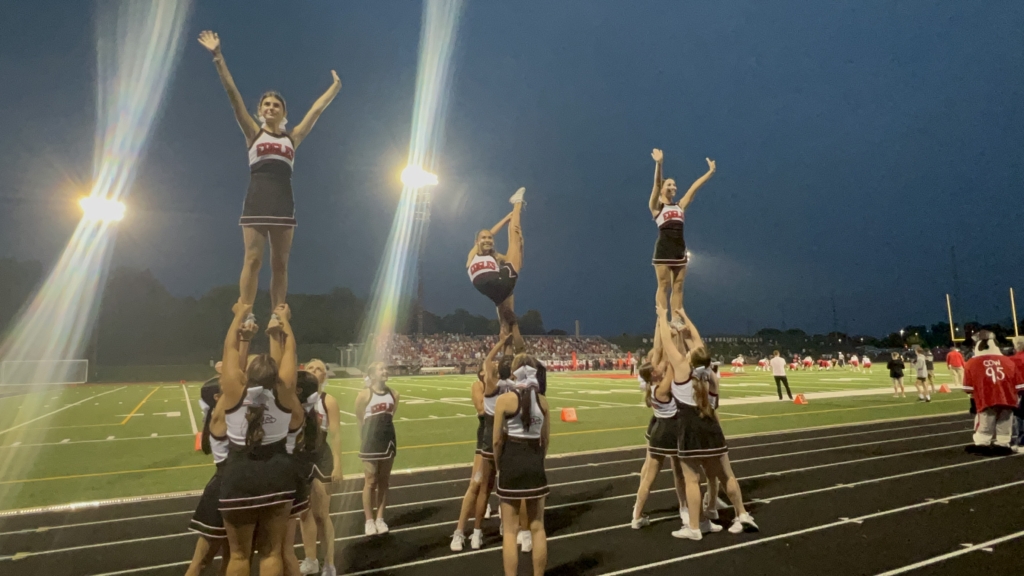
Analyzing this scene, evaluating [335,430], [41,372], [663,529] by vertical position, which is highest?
[41,372]

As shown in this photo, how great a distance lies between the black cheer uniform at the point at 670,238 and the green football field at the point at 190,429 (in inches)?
216

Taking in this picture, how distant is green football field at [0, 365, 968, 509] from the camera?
9.18m

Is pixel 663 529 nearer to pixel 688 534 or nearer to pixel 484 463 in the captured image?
pixel 688 534

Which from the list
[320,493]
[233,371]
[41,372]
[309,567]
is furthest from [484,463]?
[41,372]

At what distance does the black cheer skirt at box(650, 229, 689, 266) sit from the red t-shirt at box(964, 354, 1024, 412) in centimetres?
669

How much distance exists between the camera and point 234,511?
334cm

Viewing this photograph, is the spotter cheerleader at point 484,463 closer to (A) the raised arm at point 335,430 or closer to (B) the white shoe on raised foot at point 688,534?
(A) the raised arm at point 335,430

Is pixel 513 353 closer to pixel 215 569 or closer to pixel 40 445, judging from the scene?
pixel 215 569

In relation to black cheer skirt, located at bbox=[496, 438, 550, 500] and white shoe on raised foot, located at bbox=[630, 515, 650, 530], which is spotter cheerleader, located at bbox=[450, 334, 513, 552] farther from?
white shoe on raised foot, located at bbox=[630, 515, 650, 530]

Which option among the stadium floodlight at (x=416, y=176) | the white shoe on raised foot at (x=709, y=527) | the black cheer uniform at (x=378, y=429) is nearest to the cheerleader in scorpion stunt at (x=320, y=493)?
the black cheer uniform at (x=378, y=429)

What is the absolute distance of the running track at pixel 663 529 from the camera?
5.09 meters

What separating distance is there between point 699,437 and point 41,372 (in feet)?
143

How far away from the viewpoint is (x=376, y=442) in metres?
6.01

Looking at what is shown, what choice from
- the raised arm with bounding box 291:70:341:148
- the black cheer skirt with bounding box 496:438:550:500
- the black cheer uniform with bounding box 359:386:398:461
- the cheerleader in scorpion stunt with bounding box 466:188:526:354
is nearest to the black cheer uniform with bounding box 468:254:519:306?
the cheerleader in scorpion stunt with bounding box 466:188:526:354
